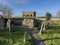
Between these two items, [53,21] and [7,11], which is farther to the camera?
[7,11]

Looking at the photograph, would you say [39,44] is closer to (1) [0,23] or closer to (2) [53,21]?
(1) [0,23]

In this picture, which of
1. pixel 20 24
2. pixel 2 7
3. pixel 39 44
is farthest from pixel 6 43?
pixel 2 7

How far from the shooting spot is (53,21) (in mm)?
51281

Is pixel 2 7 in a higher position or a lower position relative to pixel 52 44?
higher

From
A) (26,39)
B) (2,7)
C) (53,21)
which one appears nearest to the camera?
(26,39)

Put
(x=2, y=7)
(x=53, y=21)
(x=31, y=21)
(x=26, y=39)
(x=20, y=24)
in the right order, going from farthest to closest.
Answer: (x=2, y=7)
(x=53, y=21)
(x=20, y=24)
(x=31, y=21)
(x=26, y=39)

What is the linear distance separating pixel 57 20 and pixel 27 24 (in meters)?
12.8

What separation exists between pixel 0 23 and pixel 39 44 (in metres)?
14.4

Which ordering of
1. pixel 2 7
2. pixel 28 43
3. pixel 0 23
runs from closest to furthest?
pixel 28 43 → pixel 0 23 → pixel 2 7

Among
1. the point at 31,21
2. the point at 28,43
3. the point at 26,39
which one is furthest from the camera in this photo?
the point at 31,21

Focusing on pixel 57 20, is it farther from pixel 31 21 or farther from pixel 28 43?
pixel 28 43

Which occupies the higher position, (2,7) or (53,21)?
(2,7)

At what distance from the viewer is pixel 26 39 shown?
22812 millimetres

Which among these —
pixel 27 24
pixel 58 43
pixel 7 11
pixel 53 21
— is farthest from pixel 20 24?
Answer: pixel 58 43
